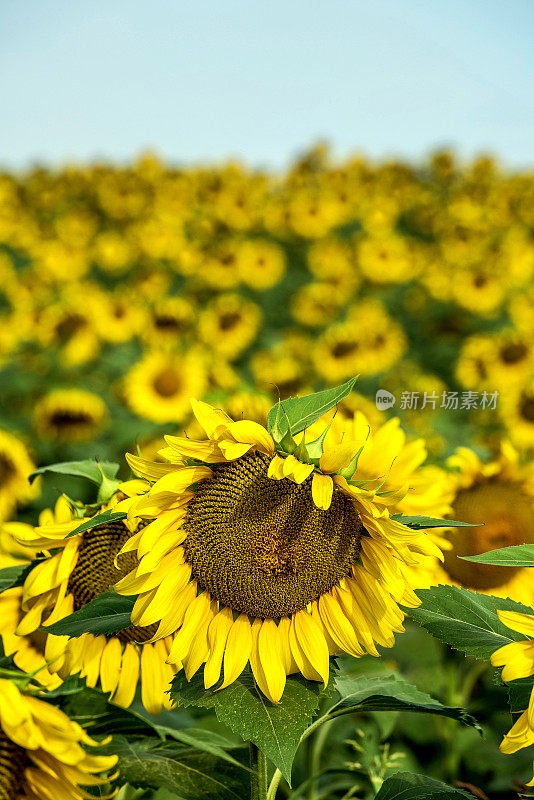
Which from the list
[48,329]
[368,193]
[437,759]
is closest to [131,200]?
[368,193]

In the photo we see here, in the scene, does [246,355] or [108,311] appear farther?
[246,355]

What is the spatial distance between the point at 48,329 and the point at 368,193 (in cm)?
389

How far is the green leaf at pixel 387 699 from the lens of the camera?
0.93 m

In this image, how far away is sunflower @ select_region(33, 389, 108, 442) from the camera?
4.05m

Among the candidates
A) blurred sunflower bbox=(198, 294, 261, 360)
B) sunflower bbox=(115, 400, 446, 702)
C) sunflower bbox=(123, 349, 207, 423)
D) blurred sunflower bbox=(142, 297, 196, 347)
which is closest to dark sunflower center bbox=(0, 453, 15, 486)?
sunflower bbox=(123, 349, 207, 423)

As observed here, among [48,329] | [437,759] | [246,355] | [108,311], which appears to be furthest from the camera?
[246,355]

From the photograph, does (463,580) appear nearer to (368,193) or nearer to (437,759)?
(437,759)

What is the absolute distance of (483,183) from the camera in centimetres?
788

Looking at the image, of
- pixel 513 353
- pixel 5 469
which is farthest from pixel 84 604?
pixel 513 353

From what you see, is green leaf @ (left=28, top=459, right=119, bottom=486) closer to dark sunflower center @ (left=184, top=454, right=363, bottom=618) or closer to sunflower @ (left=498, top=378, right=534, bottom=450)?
dark sunflower center @ (left=184, top=454, right=363, bottom=618)

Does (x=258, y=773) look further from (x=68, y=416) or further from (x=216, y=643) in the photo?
(x=68, y=416)

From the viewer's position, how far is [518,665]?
85 cm

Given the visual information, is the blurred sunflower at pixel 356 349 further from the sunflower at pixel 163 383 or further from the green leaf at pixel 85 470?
the green leaf at pixel 85 470

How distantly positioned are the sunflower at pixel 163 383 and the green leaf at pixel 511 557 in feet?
11.2
